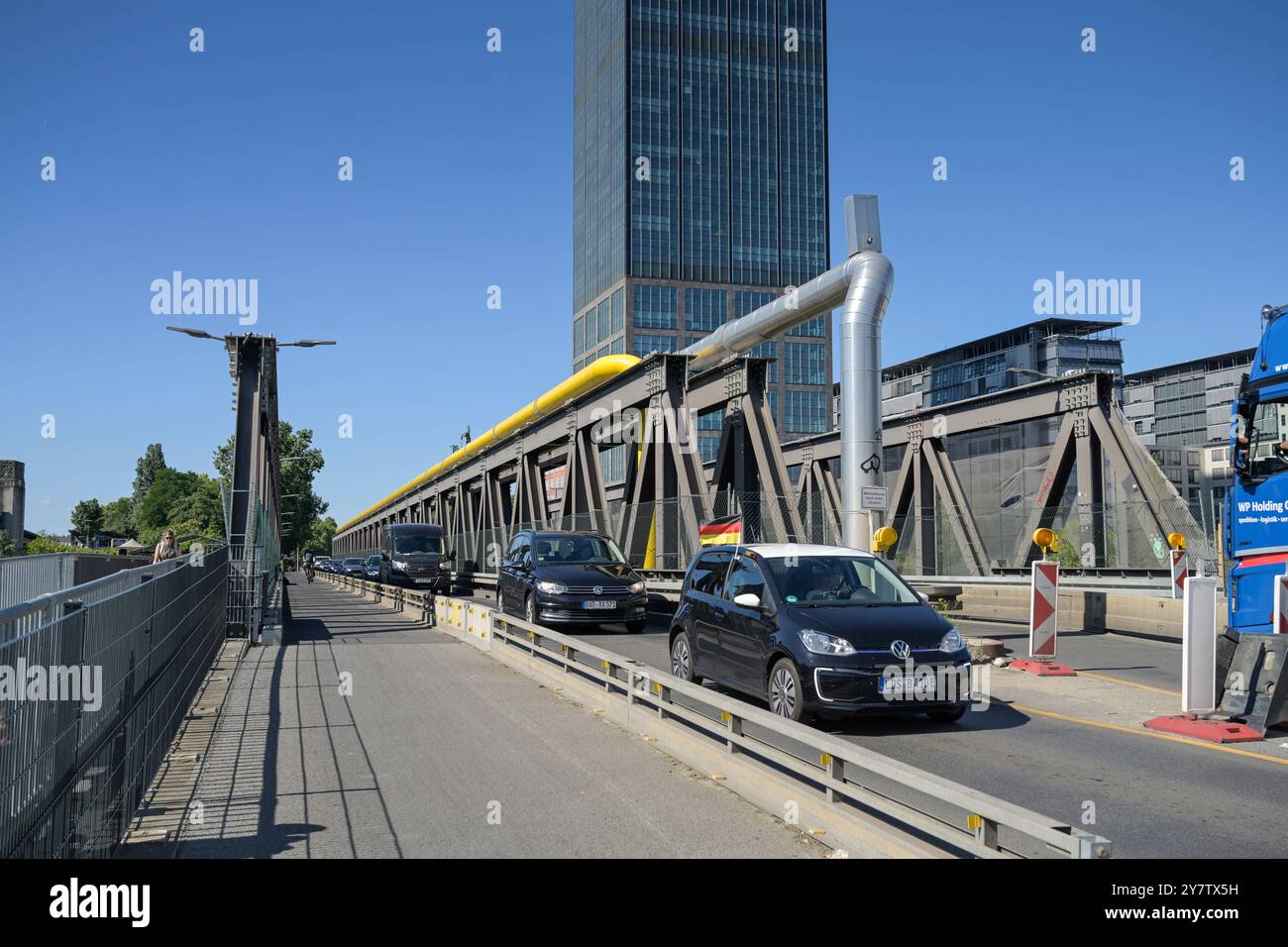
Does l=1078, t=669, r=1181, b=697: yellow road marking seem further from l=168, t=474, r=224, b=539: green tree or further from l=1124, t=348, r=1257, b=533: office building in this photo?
l=1124, t=348, r=1257, b=533: office building

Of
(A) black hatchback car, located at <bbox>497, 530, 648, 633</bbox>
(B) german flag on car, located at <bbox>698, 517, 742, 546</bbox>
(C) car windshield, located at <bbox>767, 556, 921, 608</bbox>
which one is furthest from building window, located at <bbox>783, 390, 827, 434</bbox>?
(C) car windshield, located at <bbox>767, 556, 921, 608</bbox>

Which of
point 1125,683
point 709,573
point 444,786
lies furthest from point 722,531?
point 444,786

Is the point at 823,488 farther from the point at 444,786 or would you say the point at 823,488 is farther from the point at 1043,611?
the point at 444,786

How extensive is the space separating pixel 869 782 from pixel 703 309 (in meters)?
114

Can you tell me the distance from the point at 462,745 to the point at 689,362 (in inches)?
807

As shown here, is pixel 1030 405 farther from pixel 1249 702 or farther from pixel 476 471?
pixel 476 471

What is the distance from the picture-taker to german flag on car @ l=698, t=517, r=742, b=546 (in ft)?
74.6

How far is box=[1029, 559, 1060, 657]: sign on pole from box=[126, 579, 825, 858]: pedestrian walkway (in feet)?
21.3

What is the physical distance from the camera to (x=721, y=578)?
36.4 ft

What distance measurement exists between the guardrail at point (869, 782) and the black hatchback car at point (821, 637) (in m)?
0.50

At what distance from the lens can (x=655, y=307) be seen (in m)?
117

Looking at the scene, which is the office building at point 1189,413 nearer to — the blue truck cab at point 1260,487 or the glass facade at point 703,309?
the glass facade at point 703,309

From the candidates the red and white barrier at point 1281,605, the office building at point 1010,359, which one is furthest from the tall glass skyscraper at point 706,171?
the red and white barrier at point 1281,605
